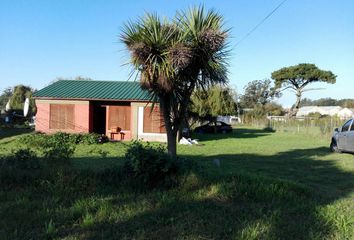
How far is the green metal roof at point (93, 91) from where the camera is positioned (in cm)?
2762

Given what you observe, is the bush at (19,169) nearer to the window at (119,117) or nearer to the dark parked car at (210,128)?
the window at (119,117)

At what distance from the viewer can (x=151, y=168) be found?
7.78 metres

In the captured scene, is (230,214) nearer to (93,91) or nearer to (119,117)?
(119,117)

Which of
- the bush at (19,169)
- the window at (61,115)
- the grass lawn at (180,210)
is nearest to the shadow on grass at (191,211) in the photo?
the grass lawn at (180,210)

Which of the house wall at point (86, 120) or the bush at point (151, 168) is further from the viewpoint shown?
the house wall at point (86, 120)

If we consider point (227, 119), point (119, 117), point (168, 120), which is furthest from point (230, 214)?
point (227, 119)

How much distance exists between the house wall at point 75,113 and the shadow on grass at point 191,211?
20.3m

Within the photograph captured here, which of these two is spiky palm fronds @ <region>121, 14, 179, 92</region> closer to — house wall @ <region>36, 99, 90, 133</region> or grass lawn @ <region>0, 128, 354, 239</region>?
grass lawn @ <region>0, 128, 354, 239</region>

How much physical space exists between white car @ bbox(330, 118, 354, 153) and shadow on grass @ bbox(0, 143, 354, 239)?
1139 centimetres

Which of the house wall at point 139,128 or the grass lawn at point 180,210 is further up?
the house wall at point 139,128

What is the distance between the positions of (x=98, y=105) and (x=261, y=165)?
1631cm

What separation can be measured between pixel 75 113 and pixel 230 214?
22850 millimetres

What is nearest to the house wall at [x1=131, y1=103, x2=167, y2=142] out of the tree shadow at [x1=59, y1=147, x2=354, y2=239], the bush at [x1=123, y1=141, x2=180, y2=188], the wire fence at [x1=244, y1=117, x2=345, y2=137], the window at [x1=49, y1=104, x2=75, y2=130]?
the window at [x1=49, y1=104, x2=75, y2=130]

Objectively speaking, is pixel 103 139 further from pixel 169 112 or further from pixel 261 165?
pixel 169 112
